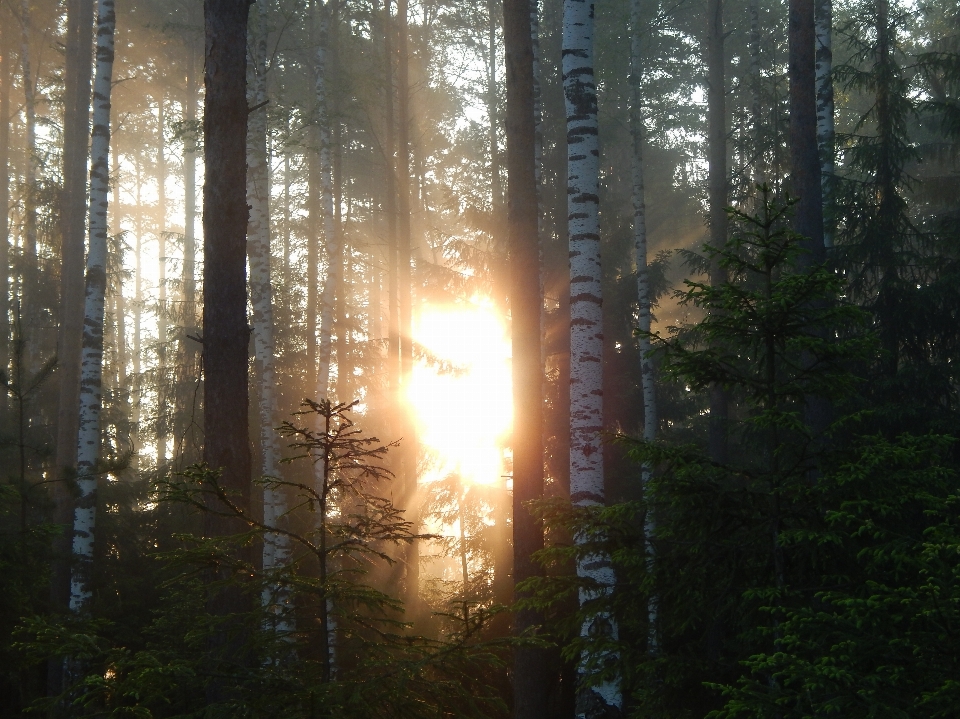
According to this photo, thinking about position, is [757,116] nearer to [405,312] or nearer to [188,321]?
[405,312]

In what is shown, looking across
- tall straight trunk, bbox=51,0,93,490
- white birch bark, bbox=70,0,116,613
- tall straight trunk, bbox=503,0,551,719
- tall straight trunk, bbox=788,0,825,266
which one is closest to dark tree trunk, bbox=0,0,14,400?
tall straight trunk, bbox=51,0,93,490

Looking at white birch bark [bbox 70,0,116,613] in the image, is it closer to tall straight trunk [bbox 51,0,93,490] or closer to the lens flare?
tall straight trunk [bbox 51,0,93,490]

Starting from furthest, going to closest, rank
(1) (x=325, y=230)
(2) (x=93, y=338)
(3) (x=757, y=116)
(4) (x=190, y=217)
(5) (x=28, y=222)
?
1. (4) (x=190, y=217)
2. (5) (x=28, y=222)
3. (3) (x=757, y=116)
4. (1) (x=325, y=230)
5. (2) (x=93, y=338)

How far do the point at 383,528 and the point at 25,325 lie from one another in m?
19.5

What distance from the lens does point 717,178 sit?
18281 mm

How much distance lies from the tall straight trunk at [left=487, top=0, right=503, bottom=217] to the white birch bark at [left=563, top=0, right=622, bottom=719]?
29.0 feet

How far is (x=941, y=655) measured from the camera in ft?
11.1

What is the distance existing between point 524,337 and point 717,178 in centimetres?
1089

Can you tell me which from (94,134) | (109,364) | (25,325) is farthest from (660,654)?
(109,364)

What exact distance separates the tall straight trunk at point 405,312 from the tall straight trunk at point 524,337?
7962 mm

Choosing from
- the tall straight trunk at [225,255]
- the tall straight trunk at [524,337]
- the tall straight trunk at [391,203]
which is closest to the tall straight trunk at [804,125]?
the tall straight trunk at [524,337]

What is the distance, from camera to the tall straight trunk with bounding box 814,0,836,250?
14.4m

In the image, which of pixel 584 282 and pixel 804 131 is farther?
pixel 804 131

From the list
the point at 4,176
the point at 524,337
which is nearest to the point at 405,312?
the point at 524,337
